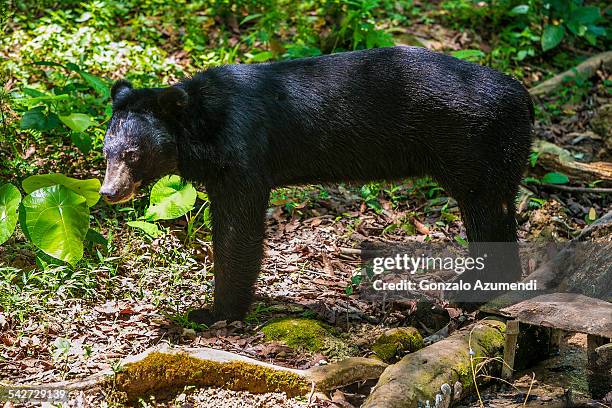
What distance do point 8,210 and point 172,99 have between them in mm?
1673

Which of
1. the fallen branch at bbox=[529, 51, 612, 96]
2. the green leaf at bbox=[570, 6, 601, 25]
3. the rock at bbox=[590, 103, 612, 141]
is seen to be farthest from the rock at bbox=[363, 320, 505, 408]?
the green leaf at bbox=[570, 6, 601, 25]

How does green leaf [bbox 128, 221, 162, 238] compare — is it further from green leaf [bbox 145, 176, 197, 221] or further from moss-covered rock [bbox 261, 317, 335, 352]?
moss-covered rock [bbox 261, 317, 335, 352]

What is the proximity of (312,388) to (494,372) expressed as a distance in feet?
4.54

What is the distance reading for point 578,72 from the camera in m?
11.1

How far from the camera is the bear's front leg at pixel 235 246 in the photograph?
21.0 ft

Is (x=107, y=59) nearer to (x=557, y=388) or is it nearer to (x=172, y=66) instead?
(x=172, y=66)

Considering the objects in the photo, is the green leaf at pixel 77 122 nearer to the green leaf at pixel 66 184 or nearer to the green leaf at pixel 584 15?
the green leaf at pixel 66 184

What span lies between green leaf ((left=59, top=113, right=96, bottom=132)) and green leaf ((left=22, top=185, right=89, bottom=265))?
Result: 1.20 m

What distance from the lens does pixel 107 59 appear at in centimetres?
1002

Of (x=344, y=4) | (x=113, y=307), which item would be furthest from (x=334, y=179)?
(x=344, y=4)

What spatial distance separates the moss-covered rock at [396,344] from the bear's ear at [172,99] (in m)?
2.38

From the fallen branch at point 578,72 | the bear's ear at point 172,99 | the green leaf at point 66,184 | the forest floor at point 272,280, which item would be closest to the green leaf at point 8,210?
the green leaf at point 66,184

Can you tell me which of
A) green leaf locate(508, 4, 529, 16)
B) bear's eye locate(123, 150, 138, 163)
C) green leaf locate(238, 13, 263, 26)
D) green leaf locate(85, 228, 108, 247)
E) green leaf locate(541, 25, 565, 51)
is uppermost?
green leaf locate(508, 4, 529, 16)

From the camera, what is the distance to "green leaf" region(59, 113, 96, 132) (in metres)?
7.69
